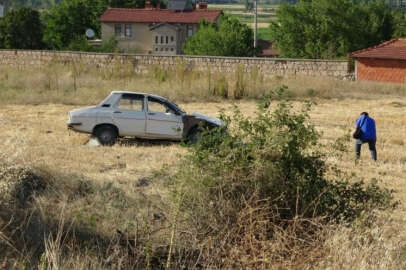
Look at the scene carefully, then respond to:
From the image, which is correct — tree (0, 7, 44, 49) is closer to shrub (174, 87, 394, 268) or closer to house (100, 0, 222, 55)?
house (100, 0, 222, 55)

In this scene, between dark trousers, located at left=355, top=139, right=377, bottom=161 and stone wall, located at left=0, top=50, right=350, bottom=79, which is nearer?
dark trousers, located at left=355, top=139, right=377, bottom=161

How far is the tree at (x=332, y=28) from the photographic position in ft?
189

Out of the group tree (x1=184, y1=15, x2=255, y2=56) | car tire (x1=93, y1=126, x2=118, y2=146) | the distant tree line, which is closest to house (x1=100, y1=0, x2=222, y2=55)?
the distant tree line

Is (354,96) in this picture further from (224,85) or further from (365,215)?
(365,215)

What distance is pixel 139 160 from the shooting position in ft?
51.4

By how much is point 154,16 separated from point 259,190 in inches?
3086

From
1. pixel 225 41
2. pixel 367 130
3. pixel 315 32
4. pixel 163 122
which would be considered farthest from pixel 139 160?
pixel 315 32

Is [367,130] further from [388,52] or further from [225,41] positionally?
[225,41]

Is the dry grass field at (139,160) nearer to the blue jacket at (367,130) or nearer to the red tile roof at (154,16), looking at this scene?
the blue jacket at (367,130)

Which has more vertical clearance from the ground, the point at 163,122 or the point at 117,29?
the point at 117,29

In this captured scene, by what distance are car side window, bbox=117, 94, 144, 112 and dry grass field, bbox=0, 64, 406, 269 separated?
0.94 m

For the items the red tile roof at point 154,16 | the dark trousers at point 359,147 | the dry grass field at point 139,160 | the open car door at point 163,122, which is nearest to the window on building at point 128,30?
the red tile roof at point 154,16

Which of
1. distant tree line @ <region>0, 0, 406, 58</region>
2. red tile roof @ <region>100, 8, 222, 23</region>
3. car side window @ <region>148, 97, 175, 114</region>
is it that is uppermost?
red tile roof @ <region>100, 8, 222, 23</region>

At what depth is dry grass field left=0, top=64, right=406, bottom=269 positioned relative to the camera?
27.1 ft
